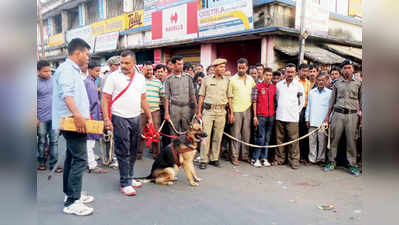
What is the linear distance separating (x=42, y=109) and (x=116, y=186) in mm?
1868

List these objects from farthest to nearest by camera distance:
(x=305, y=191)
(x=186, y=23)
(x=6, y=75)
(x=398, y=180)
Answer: (x=186, y=23) → (x=305, y=191) → (x=6, y=75) → (x=398, y=180)

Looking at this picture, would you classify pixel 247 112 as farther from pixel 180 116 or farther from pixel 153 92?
pixel 153 92

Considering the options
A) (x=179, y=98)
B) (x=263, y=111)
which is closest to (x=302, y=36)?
(x=263, y=111)

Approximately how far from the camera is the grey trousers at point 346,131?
5.06 m

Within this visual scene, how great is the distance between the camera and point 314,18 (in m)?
10.3

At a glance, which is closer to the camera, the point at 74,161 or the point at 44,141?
the point at 74,161

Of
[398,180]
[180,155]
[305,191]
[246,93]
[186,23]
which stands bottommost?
[305,191]

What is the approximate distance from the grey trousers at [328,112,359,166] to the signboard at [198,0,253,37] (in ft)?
18.8

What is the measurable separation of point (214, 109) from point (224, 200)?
2.12 metres

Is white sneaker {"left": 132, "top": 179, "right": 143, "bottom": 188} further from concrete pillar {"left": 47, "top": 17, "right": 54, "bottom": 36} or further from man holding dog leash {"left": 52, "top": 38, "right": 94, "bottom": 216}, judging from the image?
concrete pillar {"left": 47, "top": 17, "right": 54, "bottom": 36}

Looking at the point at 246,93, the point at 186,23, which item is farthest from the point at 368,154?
the point at 186,23

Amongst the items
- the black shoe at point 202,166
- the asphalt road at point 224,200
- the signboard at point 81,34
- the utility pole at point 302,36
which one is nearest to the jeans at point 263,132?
the asphalt road at point 224,200

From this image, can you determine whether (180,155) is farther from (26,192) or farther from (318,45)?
(318,45)

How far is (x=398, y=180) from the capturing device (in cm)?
128
